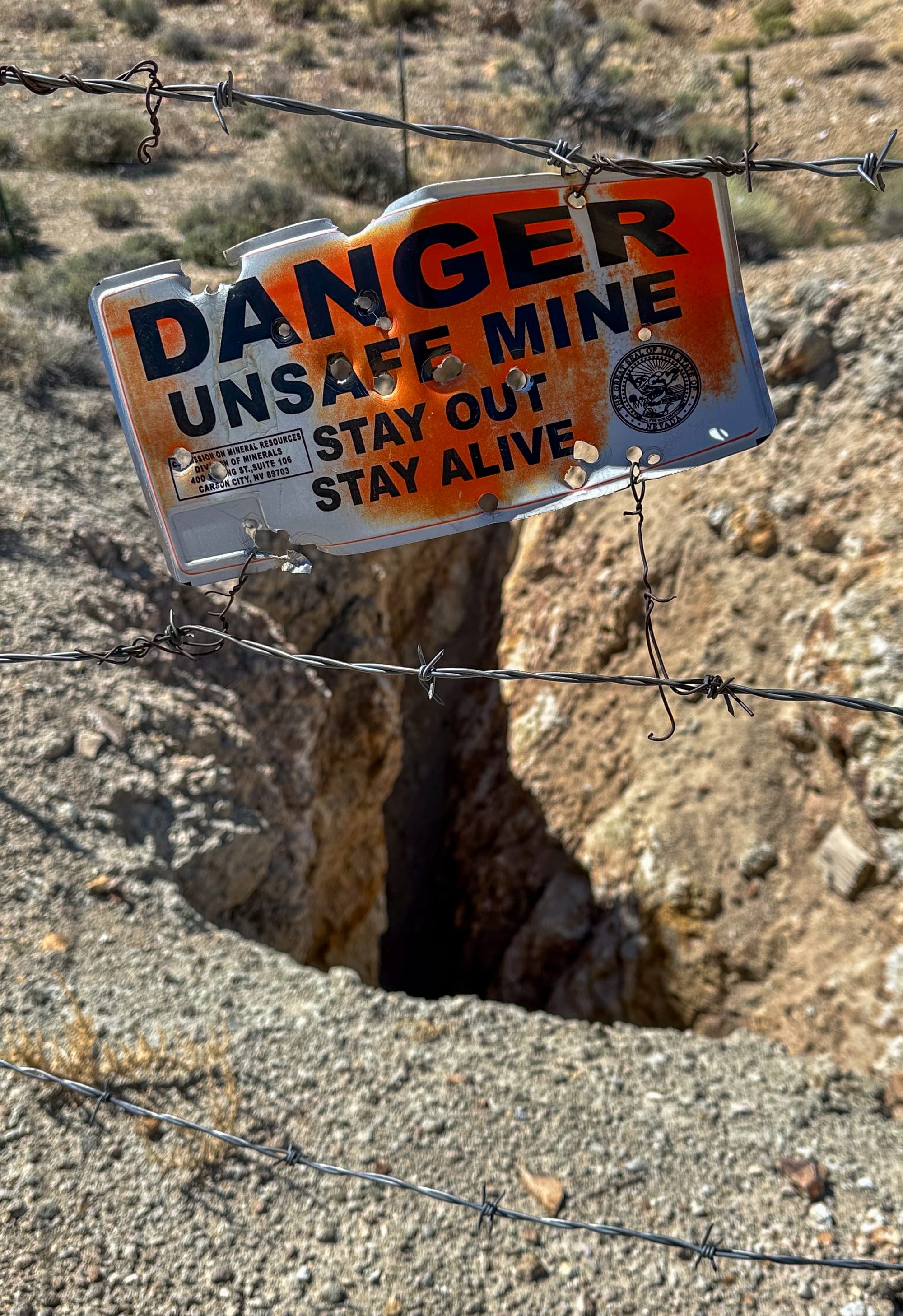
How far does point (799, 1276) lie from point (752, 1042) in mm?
1485

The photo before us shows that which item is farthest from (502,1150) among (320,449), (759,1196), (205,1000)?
(320,449)

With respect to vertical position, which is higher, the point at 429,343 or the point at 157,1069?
the point at 429,343

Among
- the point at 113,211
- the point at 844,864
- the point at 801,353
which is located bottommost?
the point at 844,864

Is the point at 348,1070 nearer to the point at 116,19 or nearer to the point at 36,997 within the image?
the point at 36,997

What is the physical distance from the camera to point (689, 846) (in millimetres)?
6020

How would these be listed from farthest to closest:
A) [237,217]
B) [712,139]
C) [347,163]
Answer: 1. [712,139]
2. [347,163]
3. [237,217]

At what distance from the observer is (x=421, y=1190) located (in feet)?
7.70

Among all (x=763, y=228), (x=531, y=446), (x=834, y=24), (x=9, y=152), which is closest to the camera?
(x=531, y=446)

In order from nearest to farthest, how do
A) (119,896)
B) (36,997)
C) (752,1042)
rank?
(36,997) → (119,896) → (752,1042)

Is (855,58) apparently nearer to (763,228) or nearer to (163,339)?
(763,228)

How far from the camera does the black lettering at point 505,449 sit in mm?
1932

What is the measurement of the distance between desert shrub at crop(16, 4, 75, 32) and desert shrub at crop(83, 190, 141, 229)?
247 centimetres

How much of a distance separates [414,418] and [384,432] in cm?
8

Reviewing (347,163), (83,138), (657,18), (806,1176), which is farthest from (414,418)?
(657,18)
